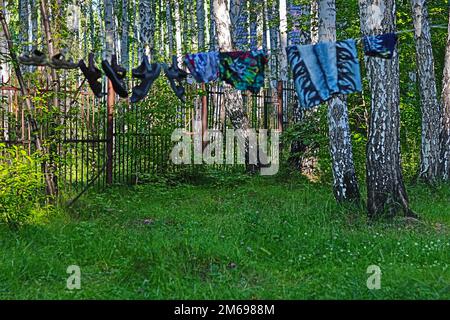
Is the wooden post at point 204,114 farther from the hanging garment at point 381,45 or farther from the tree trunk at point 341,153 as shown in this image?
the hanging garment at point 381,45

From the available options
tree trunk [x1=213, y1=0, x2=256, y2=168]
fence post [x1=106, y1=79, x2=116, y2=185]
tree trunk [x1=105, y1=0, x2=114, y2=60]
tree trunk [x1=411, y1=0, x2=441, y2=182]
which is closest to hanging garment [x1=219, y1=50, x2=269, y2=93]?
fence post [x1=106, y1=79, x2=116, y2=185]

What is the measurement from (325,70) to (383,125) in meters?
1.43

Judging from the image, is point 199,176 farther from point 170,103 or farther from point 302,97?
point 302,97

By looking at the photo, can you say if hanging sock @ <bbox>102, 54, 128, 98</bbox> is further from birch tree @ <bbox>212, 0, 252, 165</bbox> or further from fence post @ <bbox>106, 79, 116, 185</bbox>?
birch tree @ <bbox>212, 0, 252, 165</bbox>

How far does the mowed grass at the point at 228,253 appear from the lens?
Result: 5055mm

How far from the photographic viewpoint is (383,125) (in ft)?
24.9

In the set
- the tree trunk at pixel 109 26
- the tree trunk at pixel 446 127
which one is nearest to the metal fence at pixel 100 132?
the tree trunk at pixel 446 127

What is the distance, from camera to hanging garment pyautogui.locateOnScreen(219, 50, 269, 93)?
6.87 meters

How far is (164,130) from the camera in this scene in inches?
452

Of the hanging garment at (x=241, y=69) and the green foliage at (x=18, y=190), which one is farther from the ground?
the hanging garment at (x=241, y=69)

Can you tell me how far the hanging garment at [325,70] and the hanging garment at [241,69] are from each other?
476 millimetres
